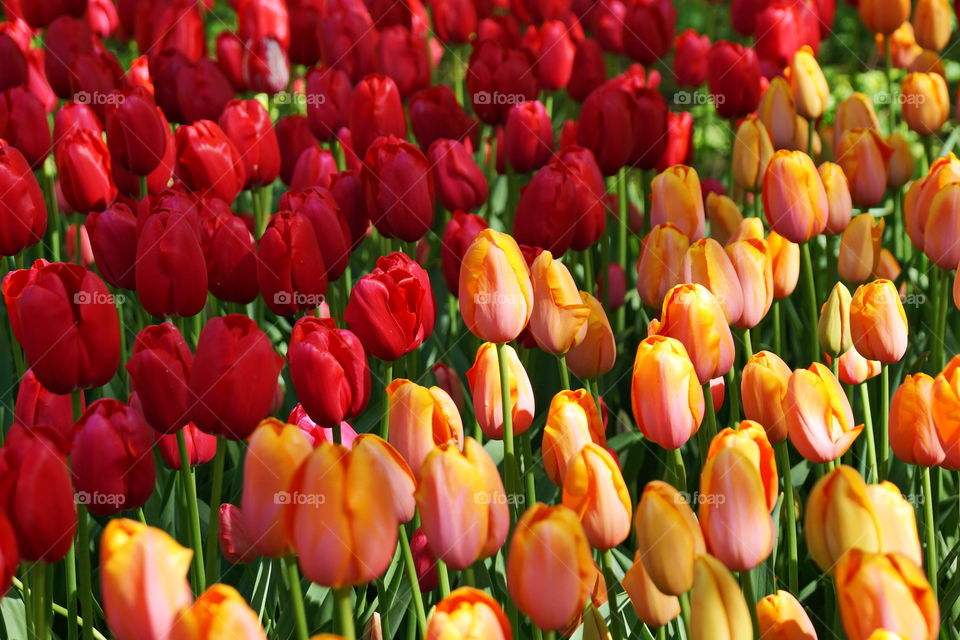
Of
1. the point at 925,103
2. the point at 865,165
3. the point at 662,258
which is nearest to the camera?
the point at 662,258

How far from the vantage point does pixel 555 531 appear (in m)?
1.04

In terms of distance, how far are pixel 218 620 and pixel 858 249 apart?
1.43 m

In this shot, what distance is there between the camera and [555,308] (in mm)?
1627

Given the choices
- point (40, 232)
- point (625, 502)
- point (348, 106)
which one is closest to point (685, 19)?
point (348, 106)

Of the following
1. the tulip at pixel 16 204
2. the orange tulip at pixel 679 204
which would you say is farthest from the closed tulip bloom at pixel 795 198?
the tulip at pixel 16 204

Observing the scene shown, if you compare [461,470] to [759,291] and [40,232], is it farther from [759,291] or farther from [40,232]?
[40,232]

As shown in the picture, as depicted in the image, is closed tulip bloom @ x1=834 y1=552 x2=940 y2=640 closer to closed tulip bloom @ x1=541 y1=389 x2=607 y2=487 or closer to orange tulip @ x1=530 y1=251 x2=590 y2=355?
closed tulip bloom @ x1=541 y1=389 x2=607 y2=487

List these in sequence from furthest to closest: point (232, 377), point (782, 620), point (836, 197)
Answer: point (836, 197)
point (232, 377)
point (782, 620)

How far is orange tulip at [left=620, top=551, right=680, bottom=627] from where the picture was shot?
121 cm

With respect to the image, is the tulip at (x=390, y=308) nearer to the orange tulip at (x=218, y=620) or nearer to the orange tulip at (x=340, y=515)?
the orange tulip at (x=340, y=515)

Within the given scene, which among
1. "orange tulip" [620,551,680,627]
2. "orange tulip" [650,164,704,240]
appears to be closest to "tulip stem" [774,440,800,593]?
"orange tulip" [620,551,680,627]

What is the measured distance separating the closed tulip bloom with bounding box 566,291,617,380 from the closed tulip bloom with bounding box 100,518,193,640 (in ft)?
2.68

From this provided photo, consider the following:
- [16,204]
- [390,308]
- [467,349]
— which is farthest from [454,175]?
[16,204]

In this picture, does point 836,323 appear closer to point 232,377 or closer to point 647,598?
point 647,598
